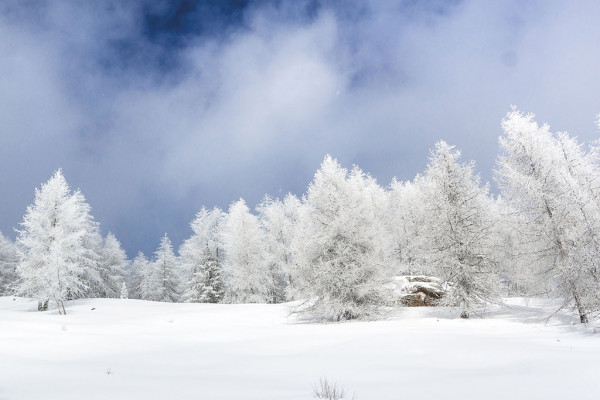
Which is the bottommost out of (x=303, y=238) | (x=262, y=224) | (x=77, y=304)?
(x=77, y=304)

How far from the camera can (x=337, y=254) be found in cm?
1611

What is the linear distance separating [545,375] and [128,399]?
17.7 feet

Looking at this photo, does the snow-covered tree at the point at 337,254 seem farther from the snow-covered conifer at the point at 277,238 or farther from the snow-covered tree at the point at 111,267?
the snow-covered tree at the point at 111,267

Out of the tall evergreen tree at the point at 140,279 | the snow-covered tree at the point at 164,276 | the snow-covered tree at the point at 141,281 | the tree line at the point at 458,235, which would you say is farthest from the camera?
the tall evergreen tree at the point at 140,279

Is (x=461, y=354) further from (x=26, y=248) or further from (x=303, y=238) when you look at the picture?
(x=26, y=248)

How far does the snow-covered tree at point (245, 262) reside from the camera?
32562 millimetres

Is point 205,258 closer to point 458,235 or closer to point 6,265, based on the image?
point 458,235

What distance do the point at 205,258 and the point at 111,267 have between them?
13745mm

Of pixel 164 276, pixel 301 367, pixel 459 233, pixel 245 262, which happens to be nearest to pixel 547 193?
pixel 459 233

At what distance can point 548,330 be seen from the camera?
36.5 feet

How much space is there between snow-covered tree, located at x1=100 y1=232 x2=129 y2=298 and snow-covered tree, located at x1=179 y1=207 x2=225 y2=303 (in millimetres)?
9243

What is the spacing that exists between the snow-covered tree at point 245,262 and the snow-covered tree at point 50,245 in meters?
12.7

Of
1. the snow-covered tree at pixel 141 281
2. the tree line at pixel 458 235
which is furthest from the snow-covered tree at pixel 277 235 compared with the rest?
the tree line at pixel 458 235

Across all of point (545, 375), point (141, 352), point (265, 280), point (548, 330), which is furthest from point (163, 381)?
point (265, 280)
